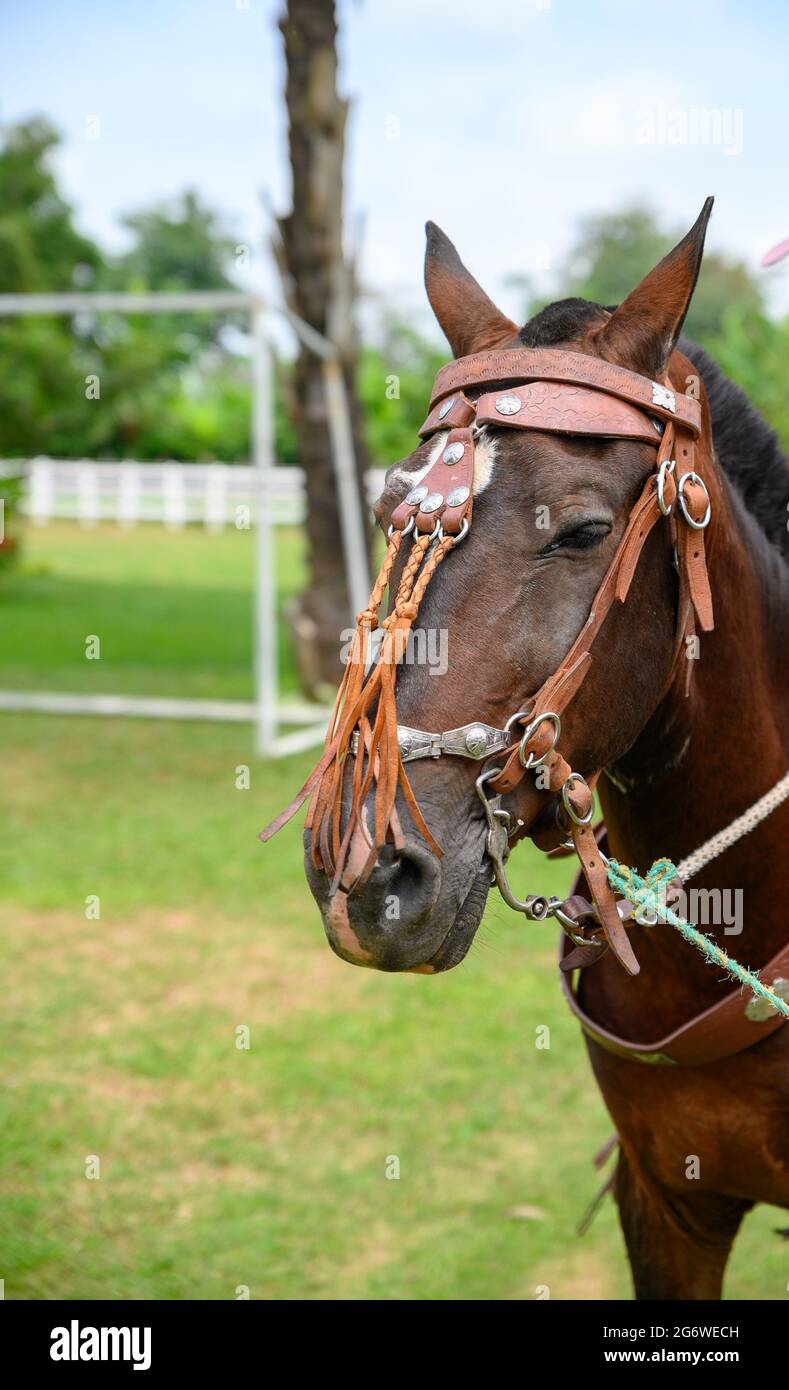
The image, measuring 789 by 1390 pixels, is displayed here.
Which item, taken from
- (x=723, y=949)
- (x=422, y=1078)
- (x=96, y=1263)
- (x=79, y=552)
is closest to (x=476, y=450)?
(x=723, y=949)

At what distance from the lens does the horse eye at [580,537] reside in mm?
1854

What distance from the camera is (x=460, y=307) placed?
2254 millimetres

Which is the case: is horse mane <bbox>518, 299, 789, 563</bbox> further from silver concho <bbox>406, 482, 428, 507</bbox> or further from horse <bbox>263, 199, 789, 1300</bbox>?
silver concho <bbox>406, 482, 428, 507</bbox>

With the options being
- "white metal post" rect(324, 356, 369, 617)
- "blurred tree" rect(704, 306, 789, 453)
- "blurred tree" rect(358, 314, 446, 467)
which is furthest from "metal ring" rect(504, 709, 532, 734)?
"blurred tree" rect(358, 314, 446, 467)

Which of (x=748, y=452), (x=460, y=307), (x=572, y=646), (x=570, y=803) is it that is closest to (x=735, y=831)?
(x=570, y=803)

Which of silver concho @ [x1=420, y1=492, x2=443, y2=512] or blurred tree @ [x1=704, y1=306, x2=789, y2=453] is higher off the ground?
blurred tree @ [x1=704, y1=306, x2=789, y2=453]

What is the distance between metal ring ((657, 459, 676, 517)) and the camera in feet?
6.24

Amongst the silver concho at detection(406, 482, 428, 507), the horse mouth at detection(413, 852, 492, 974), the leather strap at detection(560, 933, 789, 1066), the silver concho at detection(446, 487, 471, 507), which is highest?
the silver concho at detection(406, 482, 428, 507)

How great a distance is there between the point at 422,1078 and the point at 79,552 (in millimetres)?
24250

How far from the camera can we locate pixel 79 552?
2750 cm

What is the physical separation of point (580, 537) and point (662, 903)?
0.67 m

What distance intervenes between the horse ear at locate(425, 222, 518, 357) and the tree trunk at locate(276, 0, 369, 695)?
27.5ft

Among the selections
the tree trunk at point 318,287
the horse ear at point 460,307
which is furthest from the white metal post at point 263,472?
the horse ear at point 460,307
